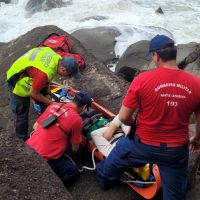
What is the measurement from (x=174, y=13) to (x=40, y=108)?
498 inches

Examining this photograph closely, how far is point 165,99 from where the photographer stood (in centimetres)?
432

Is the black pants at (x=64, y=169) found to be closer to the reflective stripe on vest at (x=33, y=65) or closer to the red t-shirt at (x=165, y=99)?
the reflective stripe on vest at (x=33, y=65)

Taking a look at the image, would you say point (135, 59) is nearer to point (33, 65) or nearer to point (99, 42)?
point (99, 42)

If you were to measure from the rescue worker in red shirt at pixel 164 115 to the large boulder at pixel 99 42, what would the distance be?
666cm

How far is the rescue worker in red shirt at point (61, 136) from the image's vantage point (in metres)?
5.51

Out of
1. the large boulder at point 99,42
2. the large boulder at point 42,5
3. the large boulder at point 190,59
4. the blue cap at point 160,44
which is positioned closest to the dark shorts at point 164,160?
the blue cap at point 160,44

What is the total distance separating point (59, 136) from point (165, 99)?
64.8 inches

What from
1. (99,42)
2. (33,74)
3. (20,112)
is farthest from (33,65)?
(99,42)

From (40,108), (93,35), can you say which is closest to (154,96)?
(40,108)

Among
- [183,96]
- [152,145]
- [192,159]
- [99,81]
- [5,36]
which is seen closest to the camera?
[183,96]

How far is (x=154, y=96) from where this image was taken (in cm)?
435

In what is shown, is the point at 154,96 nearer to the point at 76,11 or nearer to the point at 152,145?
the point at 152,145

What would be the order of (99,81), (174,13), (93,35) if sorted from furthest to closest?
(174,13) → (93,35) → (99,81)

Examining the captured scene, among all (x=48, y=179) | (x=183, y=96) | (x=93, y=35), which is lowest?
(x=93, y=35)
